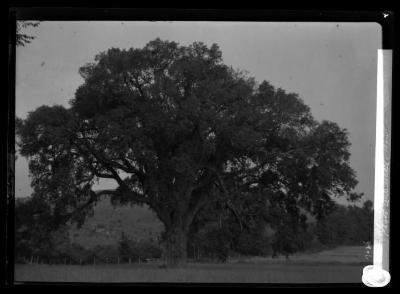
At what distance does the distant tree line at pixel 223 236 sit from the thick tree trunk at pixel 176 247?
66 millimetres

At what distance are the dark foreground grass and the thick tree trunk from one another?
9 cm

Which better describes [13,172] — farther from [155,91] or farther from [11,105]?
[155,91]

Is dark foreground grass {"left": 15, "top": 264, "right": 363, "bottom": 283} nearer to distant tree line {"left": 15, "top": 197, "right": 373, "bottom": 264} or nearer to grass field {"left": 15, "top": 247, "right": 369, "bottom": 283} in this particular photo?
grass field {"left": 15, "top": 247, "right": 369, "bottom": 283}

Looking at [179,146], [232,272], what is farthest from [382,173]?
[179,146]

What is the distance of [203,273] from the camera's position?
17.0 feet

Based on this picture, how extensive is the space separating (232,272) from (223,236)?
1.55ft

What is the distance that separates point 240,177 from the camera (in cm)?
561

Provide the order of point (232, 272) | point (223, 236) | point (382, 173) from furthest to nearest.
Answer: point (223, 236)
point (232, 272)
point (382, 173)

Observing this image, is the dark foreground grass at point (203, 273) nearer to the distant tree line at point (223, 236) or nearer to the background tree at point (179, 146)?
the distant tree line at point (223, 236)

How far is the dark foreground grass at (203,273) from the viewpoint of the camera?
5.01 metres

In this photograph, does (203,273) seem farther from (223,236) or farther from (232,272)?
(223,236)

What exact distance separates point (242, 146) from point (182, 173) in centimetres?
59

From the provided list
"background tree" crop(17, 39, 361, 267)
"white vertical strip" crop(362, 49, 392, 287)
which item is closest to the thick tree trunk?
"background tree" crop(17, 39, 361, 267)
